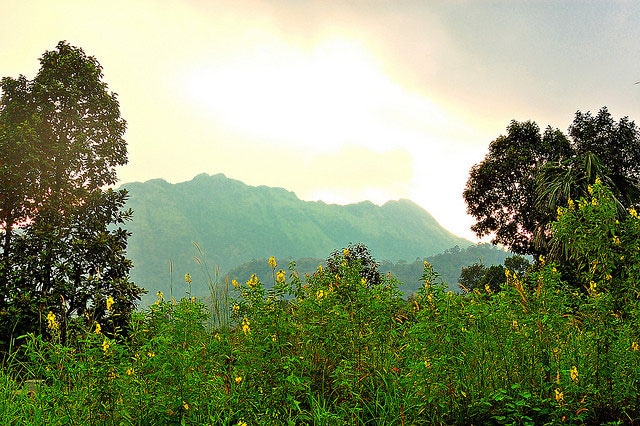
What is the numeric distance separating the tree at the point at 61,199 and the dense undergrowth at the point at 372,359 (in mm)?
7635

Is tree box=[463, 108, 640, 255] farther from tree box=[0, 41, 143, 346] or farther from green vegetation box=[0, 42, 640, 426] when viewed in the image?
green vegetation box=[0, 42, 640, 426]

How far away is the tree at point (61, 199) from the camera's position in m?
12.6

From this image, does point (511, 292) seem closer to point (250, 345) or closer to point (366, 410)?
point (366, 410)

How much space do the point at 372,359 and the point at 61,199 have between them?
1199 centimetres

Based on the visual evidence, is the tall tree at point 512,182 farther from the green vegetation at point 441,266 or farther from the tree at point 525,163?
the green vegetation at point 441,266

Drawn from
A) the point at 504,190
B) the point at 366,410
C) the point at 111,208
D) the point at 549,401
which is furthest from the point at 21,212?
A: the point at 504,190

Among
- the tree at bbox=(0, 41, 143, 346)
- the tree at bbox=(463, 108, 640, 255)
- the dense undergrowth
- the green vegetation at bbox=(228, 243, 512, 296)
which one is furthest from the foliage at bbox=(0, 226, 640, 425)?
the green vegetation at bbox=(228, 243, 512, 296)

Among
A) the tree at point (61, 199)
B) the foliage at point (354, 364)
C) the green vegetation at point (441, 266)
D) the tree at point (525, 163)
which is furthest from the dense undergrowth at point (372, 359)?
the green vegetation at point (441, 266)

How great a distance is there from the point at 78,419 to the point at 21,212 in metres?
12.0

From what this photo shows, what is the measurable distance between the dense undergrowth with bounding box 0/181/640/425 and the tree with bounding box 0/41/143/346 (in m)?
7.63

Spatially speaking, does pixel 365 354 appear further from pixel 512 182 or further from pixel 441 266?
pixel 441 266

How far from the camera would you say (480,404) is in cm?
427

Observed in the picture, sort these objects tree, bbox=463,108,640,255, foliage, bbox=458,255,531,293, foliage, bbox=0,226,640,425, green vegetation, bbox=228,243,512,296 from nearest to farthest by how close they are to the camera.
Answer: foliage, bbox=0,226,640,425 → tree, bbox=463,108,640,255 → foliage, bbox=458,255,531,293 → green vegetation, bbox=228,243,512,296

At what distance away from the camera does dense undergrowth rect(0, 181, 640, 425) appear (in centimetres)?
399
